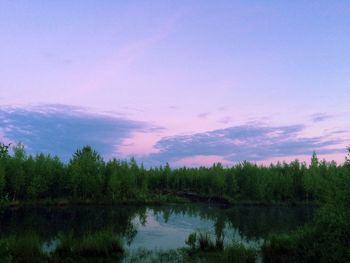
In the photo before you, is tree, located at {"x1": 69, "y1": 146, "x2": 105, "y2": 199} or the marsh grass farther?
tree, located at {"x1": 69, "y1": 146, "x2": 105, "y2": 199}

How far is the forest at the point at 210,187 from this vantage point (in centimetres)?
2395

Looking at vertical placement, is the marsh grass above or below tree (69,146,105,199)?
below

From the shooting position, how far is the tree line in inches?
3647

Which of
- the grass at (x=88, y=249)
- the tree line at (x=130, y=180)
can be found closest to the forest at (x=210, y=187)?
the tree line at (x=130, y=180)

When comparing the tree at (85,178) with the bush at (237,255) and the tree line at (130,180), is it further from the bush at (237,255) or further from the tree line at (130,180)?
the bush at (237,255)

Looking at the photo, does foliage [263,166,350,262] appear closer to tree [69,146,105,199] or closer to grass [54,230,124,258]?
grass [54,230,124,258]

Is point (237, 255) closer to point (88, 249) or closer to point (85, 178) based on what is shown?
point (88, 249)

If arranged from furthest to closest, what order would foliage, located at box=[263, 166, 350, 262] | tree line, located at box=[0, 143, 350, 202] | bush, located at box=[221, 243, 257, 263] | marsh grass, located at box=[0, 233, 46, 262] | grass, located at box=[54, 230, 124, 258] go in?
tree line, located at box=[0, 143, 350, 202] < grass, located at box=[54, 230, 124, 258] < bush, located at box=[221, 243, 257, 263] < marsh grass, located at box=[0, 233, 46, 262] < foliage, located at box=[263, 166, 350, 262]

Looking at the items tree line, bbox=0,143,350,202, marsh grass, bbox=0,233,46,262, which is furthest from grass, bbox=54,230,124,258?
tree line, bbox=0,143,350,202

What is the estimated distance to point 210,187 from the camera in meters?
132

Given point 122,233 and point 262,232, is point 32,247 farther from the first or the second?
point 262,232

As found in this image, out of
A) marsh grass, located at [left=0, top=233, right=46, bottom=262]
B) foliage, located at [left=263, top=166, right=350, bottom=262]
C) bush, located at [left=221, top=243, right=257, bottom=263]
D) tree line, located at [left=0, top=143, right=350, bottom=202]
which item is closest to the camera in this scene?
foliage, located at [left=263, top=166, right=350, bottom=262]

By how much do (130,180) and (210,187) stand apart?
114ft

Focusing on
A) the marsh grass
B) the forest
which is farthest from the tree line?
the marsh grass
